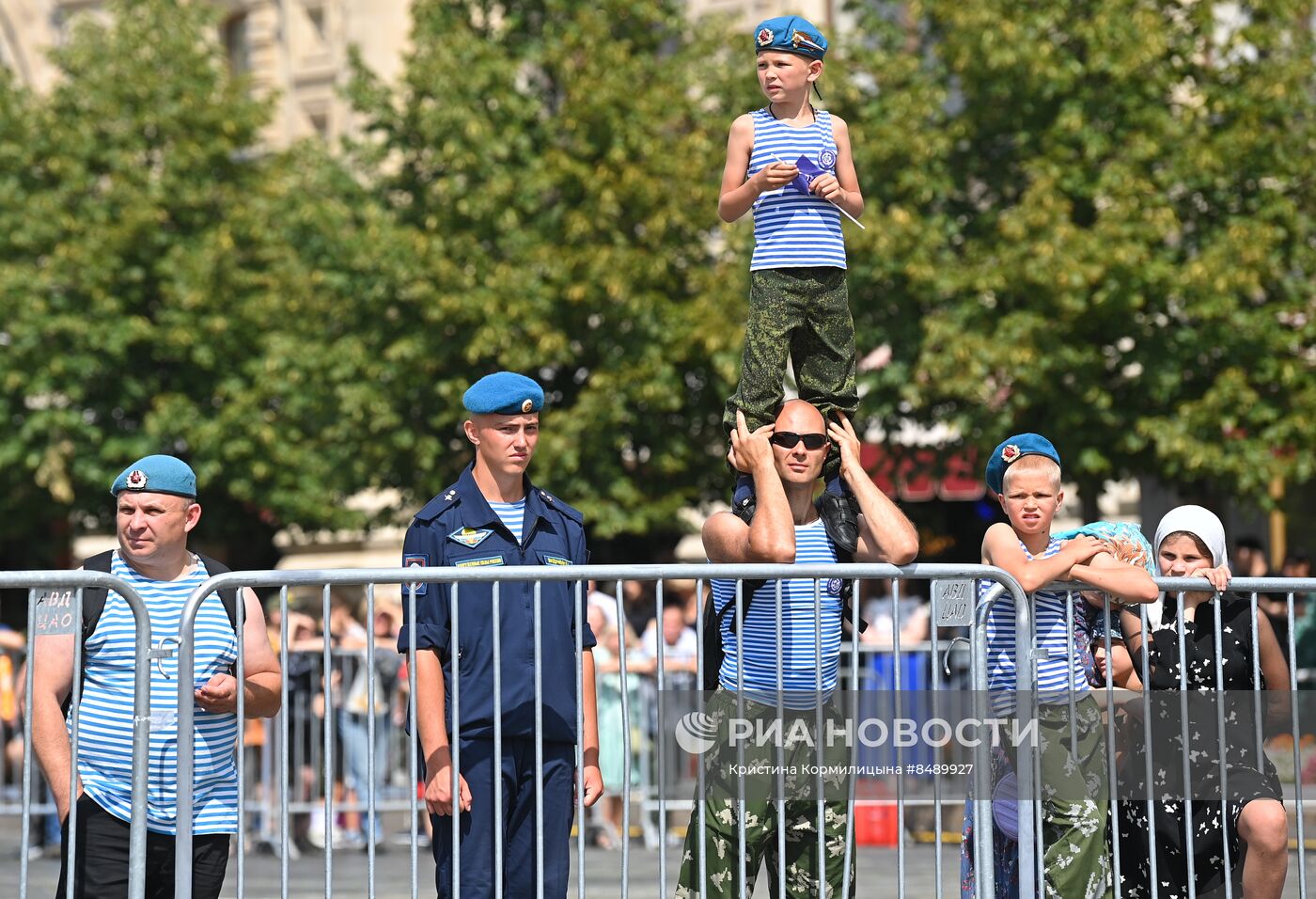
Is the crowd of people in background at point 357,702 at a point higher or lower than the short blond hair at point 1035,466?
lower

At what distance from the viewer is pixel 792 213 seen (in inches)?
261

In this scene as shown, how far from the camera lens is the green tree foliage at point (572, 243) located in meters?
19.7

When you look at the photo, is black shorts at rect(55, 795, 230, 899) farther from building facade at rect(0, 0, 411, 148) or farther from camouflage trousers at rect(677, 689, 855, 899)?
building facade at rect(0, 0, 411, 148)

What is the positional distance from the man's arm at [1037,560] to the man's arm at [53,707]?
9.04ft

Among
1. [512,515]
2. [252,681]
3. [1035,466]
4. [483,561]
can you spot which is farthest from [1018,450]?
[252,681]

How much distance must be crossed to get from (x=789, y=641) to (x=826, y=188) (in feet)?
4.94

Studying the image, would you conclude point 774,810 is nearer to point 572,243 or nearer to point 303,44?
point 572,243

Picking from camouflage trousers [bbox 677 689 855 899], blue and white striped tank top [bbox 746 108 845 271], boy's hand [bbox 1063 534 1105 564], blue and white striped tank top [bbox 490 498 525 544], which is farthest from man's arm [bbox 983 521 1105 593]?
blue and white striped tank top [bbox 490 498 525 544]

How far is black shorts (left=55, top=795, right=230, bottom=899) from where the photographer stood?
19.1 feet

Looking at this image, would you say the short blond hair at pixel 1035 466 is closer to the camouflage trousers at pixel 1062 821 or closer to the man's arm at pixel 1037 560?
the man's arm at pixel 1037 560

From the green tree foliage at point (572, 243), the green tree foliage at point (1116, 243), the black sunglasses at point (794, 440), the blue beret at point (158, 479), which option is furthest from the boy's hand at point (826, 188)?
the green tree foliage at point (572, 243)

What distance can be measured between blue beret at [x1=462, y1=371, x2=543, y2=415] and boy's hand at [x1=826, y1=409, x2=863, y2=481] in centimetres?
95

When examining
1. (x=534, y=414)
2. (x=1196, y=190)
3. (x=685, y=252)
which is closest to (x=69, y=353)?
(x=685, y=252)

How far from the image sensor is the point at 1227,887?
21.2ft
